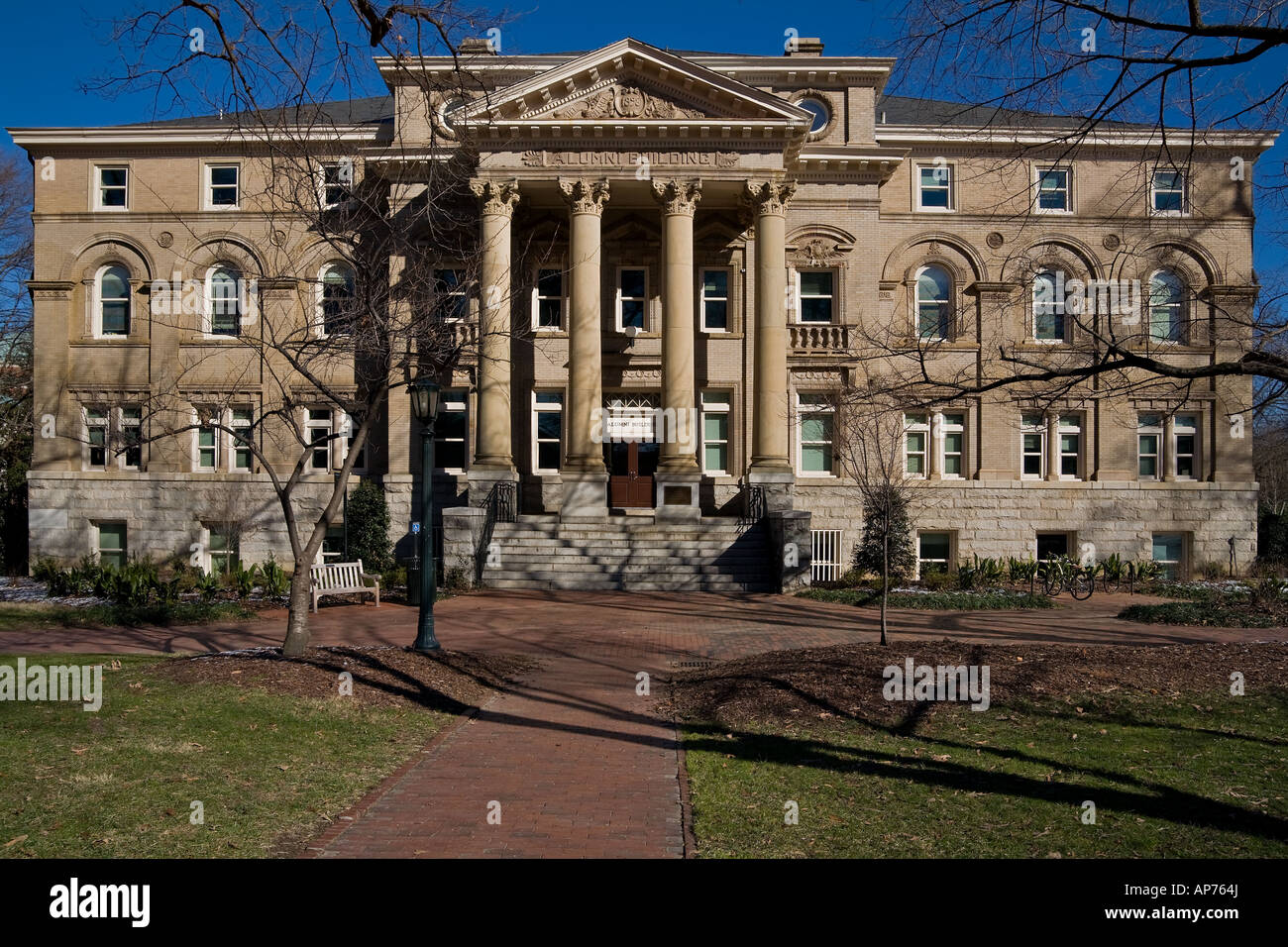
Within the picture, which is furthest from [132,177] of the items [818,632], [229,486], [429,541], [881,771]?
[881,771]

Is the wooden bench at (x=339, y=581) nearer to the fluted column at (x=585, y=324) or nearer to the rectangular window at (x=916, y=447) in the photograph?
the fluted column at (x=585, y=324)

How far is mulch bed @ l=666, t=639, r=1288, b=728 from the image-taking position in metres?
9.73

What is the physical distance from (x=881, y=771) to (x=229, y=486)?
Result: 27.1 m

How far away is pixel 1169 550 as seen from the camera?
30.3 meters

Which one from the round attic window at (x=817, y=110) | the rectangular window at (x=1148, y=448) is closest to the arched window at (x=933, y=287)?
the round attic window at (x=817, y=110)

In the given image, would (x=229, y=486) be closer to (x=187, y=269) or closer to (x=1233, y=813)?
(x=187, y=269)

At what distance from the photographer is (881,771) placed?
7.65 meters

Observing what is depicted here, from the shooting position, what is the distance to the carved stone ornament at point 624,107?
26.0 m

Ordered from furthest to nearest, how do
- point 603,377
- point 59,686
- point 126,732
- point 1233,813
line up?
point 603,377, point 59,686, point 126,732, point 1233,813

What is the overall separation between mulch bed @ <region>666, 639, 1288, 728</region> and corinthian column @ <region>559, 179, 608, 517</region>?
13680 mm

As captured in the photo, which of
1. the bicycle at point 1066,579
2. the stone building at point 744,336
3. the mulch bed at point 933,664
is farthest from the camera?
the stone building at point 744,336

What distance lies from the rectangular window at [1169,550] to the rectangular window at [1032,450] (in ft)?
13.8

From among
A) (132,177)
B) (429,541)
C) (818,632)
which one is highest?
(132,177)

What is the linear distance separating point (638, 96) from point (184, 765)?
74.4 feet
